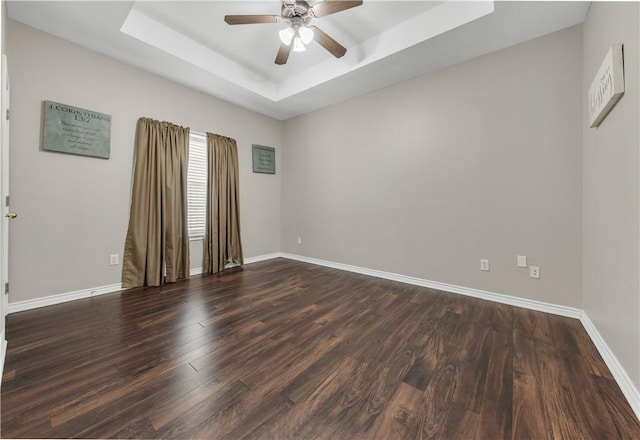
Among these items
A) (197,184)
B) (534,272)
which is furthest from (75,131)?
(534,272)

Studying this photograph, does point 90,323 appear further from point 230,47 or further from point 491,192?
point 491,192

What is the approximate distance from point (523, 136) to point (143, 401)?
3660mm

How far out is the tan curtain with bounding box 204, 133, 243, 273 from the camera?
3.85 metres

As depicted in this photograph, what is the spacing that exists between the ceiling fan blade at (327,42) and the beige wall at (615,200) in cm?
197

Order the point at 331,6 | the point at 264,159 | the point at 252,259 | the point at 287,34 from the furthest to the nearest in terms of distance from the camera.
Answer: the point at 264,159 < the point at 252,259 < the point at 287,34 < the point at 331,6

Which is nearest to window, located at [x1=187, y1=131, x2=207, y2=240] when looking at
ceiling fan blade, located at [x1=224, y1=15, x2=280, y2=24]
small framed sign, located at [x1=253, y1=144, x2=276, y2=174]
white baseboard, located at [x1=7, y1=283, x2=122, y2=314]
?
small framed sign, located at [x1=253, y1=144, x2=276, y2=174]

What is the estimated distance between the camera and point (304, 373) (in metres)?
1.54

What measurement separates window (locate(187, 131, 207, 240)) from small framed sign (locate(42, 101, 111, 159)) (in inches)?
39.5

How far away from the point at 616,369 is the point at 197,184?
14.7ft

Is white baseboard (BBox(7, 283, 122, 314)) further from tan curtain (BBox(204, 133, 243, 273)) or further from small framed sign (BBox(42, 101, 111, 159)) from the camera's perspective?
small framed sign (BBox(42, 101, 111, 159))

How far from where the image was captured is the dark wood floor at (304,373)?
117cm

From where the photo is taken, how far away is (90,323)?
85.1 inches

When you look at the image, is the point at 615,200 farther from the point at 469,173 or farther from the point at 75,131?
the point at 75,131

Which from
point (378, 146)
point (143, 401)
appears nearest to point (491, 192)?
point (378, 146)
